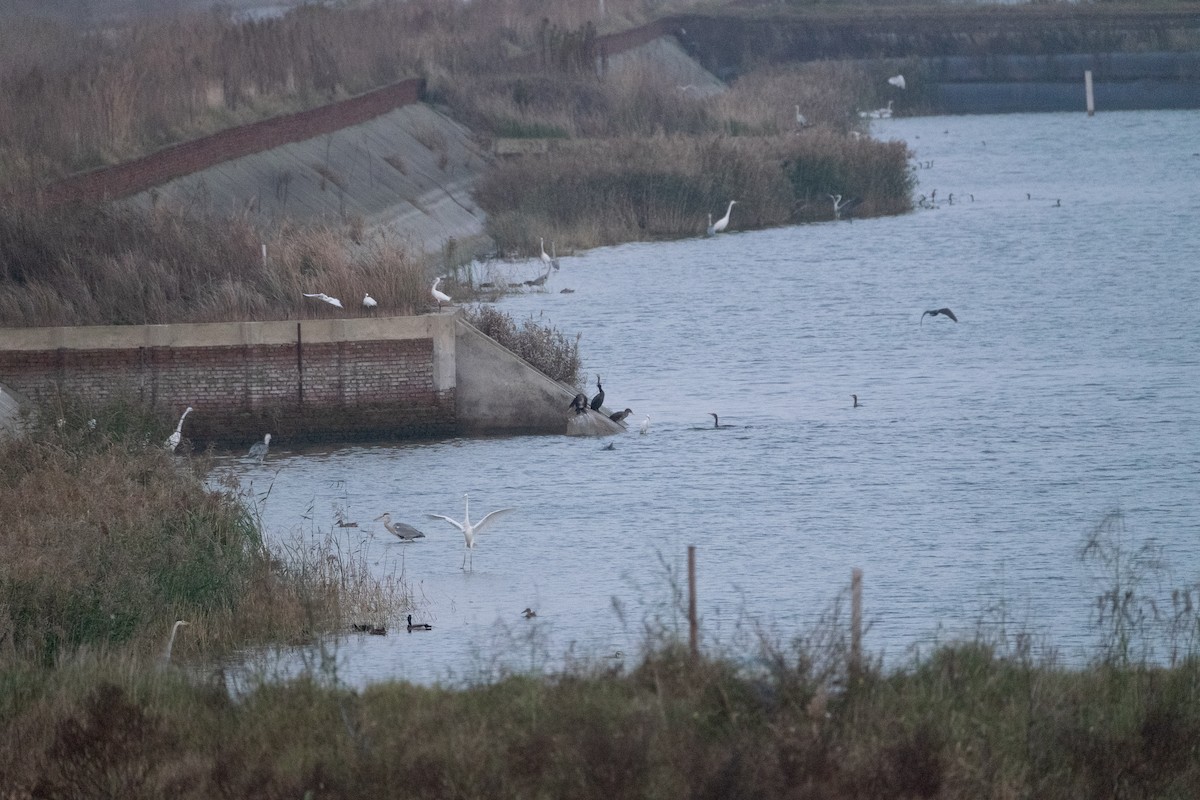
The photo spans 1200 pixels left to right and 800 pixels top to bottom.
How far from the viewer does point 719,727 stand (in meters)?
9.30

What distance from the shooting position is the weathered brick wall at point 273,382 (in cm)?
2302

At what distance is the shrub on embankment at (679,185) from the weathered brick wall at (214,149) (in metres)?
3.66

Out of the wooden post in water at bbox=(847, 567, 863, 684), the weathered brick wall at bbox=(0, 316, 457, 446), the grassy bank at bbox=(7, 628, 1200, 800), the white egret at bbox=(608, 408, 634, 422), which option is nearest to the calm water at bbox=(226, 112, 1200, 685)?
the white egret at bbox=(608, 408, 634, 422)

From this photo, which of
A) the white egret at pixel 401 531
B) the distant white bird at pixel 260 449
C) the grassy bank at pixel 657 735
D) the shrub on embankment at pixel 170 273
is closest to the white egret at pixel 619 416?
the shrub on embankment at pixel 170 273

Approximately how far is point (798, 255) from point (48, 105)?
18.1 metres

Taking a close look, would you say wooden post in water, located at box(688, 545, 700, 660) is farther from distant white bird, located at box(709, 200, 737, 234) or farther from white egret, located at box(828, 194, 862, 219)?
white egret, located at box(828, 194, 862, 219)

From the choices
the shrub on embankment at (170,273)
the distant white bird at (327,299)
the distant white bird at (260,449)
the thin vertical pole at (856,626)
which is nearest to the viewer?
the thin vertical pole at (856,626)

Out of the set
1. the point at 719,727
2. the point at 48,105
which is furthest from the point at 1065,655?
the point at 48,105

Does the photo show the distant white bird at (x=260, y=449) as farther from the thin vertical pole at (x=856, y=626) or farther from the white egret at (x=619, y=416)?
the thin vertical pole at (x=856, y=626)

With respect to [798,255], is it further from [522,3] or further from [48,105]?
[522,3]

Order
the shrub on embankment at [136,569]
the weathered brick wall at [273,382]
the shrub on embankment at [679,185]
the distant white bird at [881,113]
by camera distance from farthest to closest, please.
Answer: the distant white bird at [881,113], the shrub on embankment at [679,185], the weathered brick wall at [273,382], the shrub on embankment at [136,569]

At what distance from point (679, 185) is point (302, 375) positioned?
23.9 metres

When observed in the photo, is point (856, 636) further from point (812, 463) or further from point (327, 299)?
point (327, 299)

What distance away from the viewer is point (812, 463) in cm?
2328
